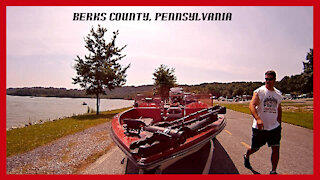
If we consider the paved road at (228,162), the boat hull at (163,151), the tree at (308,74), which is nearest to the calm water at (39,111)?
the paved road at (228,162)

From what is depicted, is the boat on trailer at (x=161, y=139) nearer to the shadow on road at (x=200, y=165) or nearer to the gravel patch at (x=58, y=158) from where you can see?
the shadow on road at (x=200, y=165)

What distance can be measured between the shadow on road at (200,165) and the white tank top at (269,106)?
119 cm

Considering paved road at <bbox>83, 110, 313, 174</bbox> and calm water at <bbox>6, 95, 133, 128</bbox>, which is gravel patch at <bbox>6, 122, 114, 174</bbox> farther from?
calm water at <bbox>6, 95, 133, 128</bbox>

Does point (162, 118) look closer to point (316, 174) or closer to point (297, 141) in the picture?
point (316, 174)

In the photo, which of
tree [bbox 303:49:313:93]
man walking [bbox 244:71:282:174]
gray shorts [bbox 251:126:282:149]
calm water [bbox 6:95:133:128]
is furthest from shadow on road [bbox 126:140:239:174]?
tree [bbox 303:49:313:93]

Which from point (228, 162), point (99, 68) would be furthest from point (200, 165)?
point (99, 68)

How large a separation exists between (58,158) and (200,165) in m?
3.84

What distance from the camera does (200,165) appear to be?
4.23 meters

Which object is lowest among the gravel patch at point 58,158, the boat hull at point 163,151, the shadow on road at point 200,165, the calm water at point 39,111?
the calm water at point 39,111

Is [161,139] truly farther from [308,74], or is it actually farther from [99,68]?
[308,74]

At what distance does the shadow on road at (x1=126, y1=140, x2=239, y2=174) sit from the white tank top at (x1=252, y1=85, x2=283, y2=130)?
3.91 ft

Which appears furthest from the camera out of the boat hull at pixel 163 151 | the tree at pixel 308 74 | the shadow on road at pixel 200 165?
the tree at pixel 308 74

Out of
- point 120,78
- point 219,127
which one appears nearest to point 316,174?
point 219,127

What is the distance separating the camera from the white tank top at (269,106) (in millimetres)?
3805
